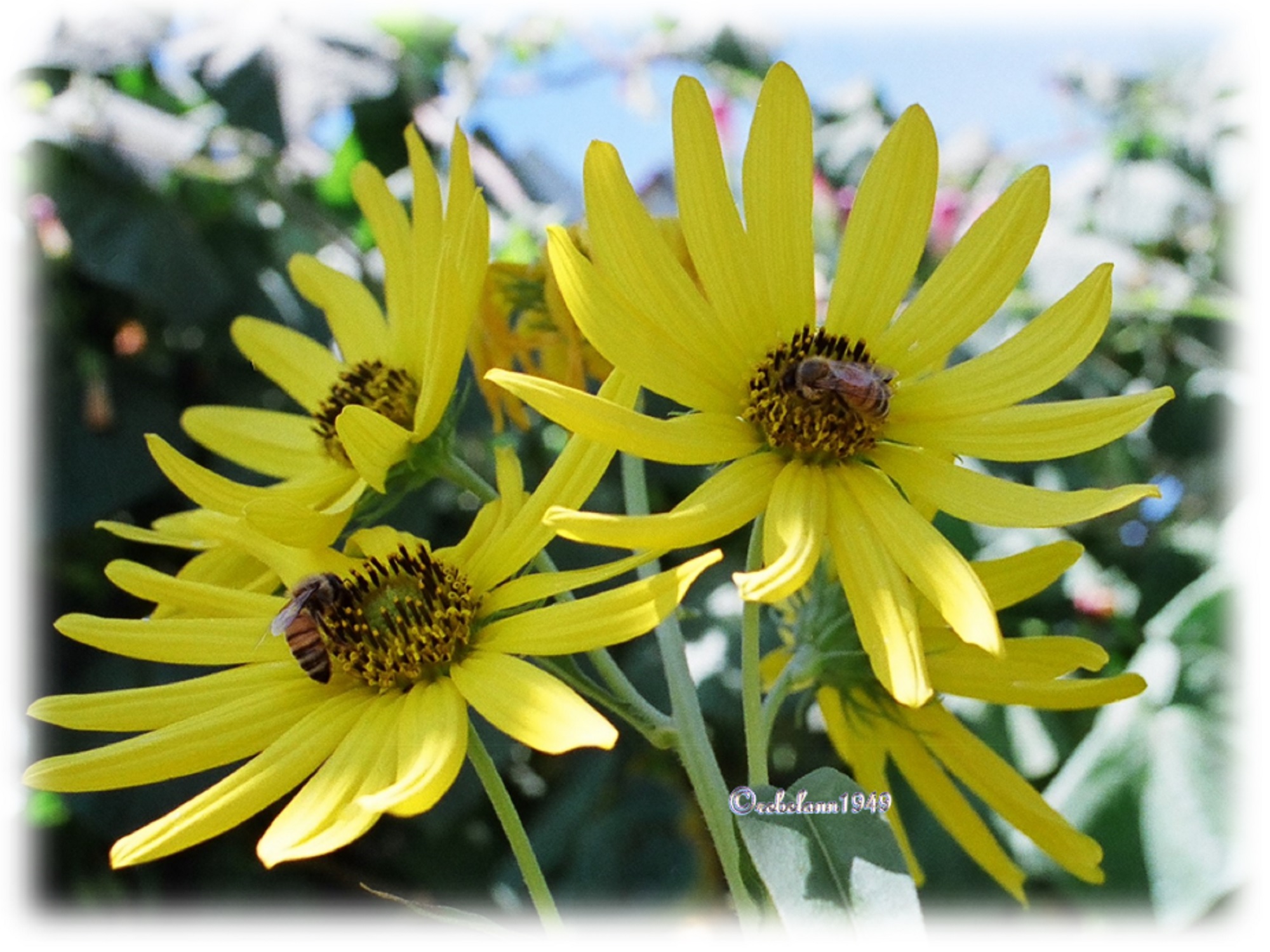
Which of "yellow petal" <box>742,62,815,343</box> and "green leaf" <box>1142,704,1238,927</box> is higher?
"yellow petal" <box>742,62,815,343</box>

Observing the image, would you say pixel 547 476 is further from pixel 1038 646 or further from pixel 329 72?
pixel 329 72

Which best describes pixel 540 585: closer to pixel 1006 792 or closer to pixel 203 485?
pixel 203 485

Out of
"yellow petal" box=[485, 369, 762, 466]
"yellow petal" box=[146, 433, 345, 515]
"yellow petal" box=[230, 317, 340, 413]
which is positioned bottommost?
"yellow petal" box=[146, 433, 345, 515]

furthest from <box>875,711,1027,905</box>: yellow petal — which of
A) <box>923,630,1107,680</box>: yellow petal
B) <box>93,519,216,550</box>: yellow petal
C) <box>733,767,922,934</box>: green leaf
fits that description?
<box>93,519,216,550</box>: yellow petal

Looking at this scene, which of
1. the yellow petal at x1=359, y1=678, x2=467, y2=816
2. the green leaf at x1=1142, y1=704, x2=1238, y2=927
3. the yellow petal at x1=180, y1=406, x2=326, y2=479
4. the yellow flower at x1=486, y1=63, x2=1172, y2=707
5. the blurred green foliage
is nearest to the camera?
the yellow petal at x1=359, y1=678, x2=467, y2=816

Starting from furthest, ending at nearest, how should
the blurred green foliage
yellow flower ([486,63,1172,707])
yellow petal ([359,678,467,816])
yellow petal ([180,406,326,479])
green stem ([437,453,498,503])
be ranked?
the blurred green foliage < yellow petal ([180,406,326,479]) < green stem ([437,453,498,503]) < yellow flower ([486,63,1172,707]) < yellow petal ([359,678,467,816])

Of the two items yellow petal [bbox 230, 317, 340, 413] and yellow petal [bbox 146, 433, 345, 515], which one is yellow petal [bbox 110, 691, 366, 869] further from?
yellow petal [bbox 230, 317, 340, 413]
